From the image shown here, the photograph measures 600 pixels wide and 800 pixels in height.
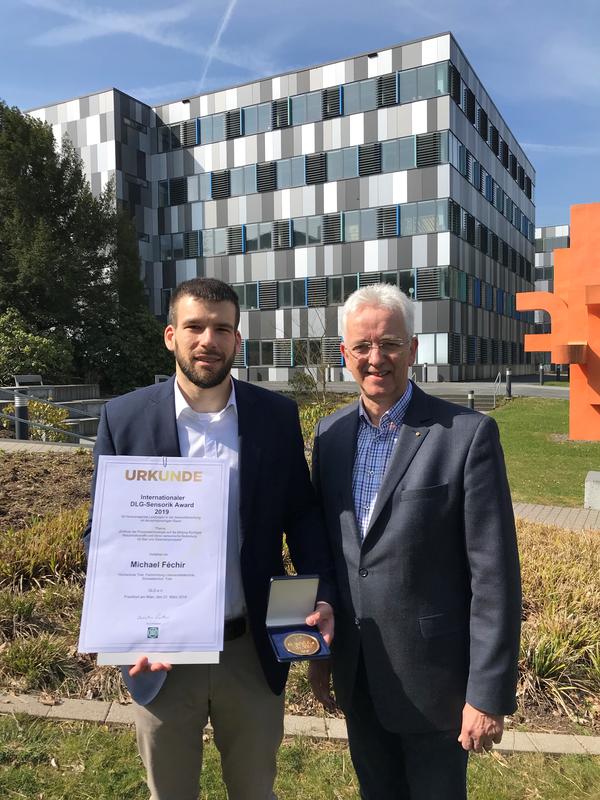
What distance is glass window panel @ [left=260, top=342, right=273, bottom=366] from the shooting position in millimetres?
39188

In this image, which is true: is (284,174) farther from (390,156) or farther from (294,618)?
(294,618)

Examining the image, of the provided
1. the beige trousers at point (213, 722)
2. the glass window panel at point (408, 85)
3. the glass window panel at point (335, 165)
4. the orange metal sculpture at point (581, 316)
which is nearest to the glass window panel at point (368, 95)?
the glass window panel at point (408, 85)

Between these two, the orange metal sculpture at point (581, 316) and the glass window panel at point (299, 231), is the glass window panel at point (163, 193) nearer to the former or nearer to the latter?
the glass window panel at point (299, 231)

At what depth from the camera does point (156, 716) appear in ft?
7.30

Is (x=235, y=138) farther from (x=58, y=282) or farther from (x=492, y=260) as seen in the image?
(x=58, y=282)

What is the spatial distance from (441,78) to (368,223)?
8.49 meters

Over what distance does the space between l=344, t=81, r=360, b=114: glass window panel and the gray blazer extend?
38192 millimetres

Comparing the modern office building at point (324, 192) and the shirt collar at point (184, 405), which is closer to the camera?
the shirt collar at point (184, 405)

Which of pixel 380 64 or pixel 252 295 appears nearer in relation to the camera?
pixel 380 64

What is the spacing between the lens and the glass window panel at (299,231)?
38.0 metres

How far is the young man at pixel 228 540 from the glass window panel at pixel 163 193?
42.5 meters

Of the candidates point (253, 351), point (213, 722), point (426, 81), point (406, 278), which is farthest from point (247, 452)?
point (253, 351)

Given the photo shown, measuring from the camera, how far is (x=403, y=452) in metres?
2.20

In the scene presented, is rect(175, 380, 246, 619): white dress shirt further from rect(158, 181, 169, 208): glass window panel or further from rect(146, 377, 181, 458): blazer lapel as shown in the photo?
rect(158, 181, 169, 208): glass window panel
